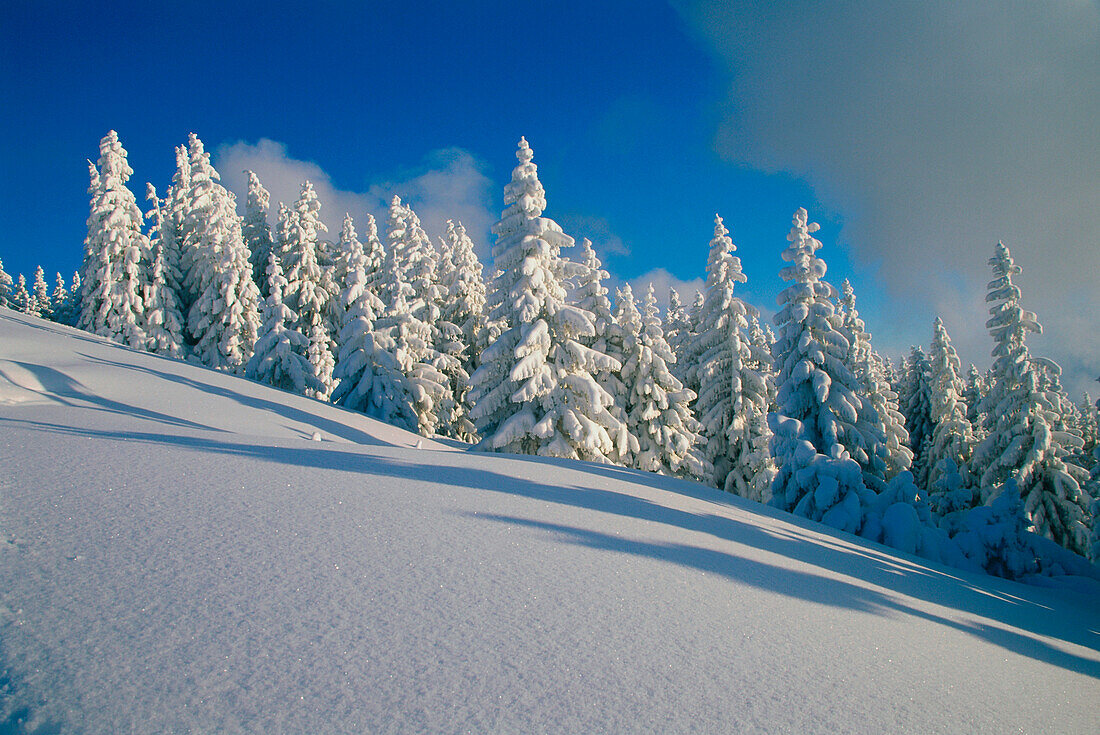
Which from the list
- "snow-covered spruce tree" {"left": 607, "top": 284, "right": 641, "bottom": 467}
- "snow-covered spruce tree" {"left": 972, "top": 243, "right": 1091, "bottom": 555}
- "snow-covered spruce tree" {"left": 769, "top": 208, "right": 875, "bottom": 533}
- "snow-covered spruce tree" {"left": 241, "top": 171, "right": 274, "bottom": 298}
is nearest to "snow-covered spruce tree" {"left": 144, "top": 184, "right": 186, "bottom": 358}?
"snow-covered spruce tree" {"left": 241, "top": 171, "right": 274, "bottom": 298}

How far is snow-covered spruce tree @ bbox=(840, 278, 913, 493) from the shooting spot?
18.0m

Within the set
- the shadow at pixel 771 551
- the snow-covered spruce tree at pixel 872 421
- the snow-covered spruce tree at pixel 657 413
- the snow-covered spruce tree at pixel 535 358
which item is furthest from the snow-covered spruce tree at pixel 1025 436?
the snow-covered spruce tree at pixel 535 358

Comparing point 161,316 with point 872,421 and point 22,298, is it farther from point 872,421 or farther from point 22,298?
point 22,298

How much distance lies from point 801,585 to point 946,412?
36.2 meters

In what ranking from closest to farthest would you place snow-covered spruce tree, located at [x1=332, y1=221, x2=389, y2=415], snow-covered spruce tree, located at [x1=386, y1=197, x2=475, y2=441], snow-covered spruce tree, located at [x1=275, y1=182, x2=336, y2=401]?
snow-covered spruce tree, located at [x1=332, y1=221, x2=389, y2=415] → snow-covered spruce tree, located at [x1=386, y1=197, x2=475, y2=441] → snow-covered spruce tree, located at [x1=275, y1=182, x2=336, y2=401]

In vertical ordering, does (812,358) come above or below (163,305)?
above

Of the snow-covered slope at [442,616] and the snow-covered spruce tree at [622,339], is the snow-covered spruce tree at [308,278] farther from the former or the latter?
the snow-covered slope at [442,616]

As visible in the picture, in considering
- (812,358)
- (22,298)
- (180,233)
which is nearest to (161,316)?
(180,233)

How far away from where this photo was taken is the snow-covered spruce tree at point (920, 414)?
1487 inches

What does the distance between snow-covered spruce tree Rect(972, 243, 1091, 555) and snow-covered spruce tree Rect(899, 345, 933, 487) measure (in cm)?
1536

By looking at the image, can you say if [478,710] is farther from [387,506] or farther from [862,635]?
[862,635]

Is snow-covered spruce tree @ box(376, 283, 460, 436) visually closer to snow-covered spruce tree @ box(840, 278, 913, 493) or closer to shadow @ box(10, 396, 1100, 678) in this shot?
shadow @ box(10, 396, 1100, 678)

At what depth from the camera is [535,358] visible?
52.7 feet

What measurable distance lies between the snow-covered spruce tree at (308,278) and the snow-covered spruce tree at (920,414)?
4069 cm
